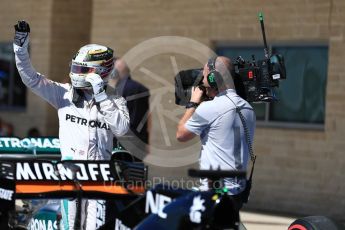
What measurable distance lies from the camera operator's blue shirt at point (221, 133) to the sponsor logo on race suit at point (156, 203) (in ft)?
3.28

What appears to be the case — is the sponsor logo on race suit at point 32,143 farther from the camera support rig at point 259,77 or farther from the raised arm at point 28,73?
the camera support rig at point 259,77

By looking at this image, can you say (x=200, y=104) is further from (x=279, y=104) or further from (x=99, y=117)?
(x=279, y=104)

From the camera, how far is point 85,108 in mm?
6062

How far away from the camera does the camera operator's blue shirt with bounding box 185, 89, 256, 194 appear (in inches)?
225

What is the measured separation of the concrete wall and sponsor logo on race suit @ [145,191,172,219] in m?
4.94

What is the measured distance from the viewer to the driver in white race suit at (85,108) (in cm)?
585

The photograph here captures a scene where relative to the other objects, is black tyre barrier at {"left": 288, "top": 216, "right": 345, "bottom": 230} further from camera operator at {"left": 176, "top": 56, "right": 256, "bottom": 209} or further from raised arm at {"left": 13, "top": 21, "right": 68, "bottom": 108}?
raised arm at {"left": 13, "top": 21, "right": 68, "bottom": 108}

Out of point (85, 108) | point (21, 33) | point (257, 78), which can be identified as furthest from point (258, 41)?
point (21, 33)

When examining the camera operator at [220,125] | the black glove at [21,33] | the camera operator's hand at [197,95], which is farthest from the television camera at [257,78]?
the black glove at [21,33]

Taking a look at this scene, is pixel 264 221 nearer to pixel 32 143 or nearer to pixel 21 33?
pixel 32 143

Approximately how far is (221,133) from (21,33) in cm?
163

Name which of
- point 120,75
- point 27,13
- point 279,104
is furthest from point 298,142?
point 27,13

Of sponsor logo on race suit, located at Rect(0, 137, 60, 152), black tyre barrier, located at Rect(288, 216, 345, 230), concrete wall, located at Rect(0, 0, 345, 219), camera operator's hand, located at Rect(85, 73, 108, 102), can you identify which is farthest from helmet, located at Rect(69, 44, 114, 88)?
concrete wall, located at Rect(0, 0, 345, 219)

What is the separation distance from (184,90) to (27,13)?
29.1 feet
